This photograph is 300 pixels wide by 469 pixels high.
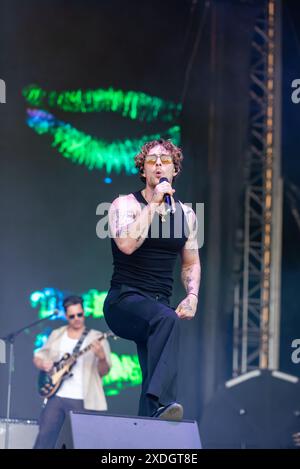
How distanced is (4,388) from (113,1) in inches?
157

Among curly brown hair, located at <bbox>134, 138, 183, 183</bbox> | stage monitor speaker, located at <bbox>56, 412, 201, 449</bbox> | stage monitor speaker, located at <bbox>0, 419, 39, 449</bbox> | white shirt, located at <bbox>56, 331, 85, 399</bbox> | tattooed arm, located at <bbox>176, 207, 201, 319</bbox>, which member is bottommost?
stage monitor speaker, located at <bbox>0, 419, 39, 449</bbox>

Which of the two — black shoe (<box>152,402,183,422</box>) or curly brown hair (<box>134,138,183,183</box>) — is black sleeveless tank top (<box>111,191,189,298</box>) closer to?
curly brown hair (<box>134,138,183,183</box>)

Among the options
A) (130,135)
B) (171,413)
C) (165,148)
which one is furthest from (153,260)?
(130,135)

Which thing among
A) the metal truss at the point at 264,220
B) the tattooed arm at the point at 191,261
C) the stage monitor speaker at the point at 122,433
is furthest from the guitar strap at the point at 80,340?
the stage monitor speaker at the point at 122,433

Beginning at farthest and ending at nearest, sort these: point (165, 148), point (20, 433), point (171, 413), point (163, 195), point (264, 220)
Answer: point (264, 220)
point (20, 433)
point (165, 148)
point (163, 195)
point (171, 413)

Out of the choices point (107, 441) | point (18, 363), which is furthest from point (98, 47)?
point (107, 441)

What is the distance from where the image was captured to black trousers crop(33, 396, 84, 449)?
24.0ft

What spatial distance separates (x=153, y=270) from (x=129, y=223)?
12.9 inches

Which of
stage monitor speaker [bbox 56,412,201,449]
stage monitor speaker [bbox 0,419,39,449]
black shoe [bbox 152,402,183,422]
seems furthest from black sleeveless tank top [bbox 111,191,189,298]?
stage monitor speaker [bbox 0,419,39,449]

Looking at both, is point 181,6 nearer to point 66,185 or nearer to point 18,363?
point 66,185

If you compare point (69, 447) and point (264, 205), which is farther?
point (264, 205)

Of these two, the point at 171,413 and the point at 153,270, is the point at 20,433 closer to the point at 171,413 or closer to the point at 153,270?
the point at 153,270

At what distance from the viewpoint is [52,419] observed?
7660 mm
